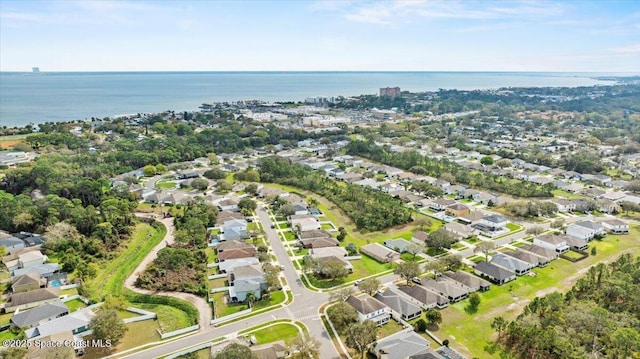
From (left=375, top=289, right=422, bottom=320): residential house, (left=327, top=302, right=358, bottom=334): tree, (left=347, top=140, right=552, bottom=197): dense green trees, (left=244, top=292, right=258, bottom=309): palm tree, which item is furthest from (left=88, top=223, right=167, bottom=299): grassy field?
(left=347, top=140, right=552, bottom=197): dense green trees

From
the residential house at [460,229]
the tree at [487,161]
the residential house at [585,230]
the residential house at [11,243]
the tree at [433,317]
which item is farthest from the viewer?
the tree at [487,161]

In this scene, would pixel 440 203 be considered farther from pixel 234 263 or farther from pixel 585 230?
pixel 234 263

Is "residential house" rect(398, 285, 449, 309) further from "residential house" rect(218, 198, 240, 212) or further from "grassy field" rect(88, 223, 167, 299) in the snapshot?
"residential house" rect(218, 198, 240, 212)

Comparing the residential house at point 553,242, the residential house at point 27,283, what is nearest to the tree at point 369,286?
the residential house at point 553,242

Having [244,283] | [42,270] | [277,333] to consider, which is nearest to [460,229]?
[244,283]

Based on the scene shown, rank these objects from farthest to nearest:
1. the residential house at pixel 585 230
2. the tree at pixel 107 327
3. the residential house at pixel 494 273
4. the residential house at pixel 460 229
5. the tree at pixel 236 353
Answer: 1. the residential house at pixel 460 229
2. the residential house at pixel 585 230
3. the residential house at pixel 494 273
4. the tree at pixel 107 327
5. the tree at pixel 236 353

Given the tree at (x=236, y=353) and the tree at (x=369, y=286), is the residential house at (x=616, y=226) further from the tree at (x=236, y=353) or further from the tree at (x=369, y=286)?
the tree at (x=236, y=353)

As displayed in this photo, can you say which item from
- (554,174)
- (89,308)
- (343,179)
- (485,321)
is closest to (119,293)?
(89,308)
